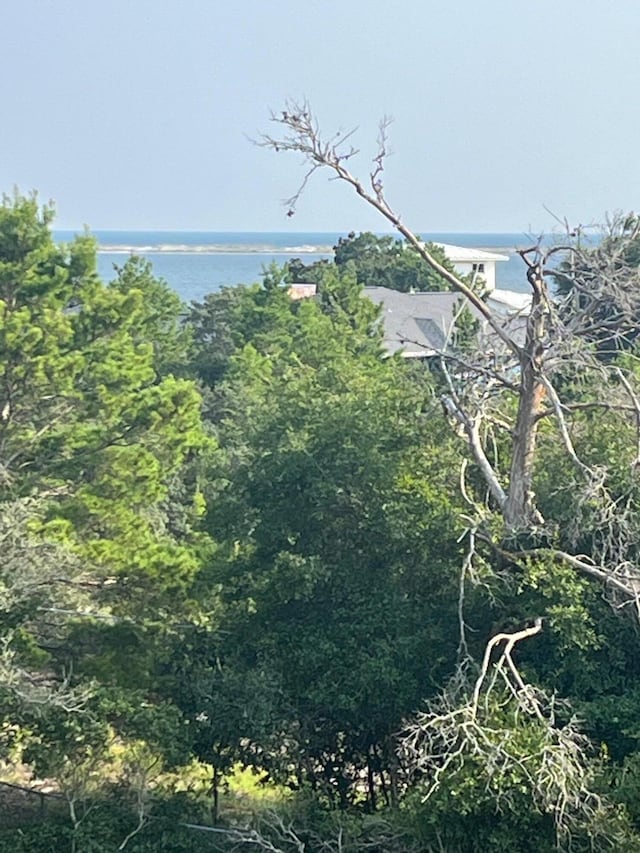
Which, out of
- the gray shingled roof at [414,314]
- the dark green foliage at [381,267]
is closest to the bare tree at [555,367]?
the gray shingled roof at [414,314]

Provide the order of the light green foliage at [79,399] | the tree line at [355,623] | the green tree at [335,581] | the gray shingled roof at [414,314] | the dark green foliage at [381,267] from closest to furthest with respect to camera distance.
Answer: the tree line at [355,623] < the green tree at [335,581] < the light green foliage at [79,399] < the gray shingled roof at [414,314] < the dark green foliage at [381,267]

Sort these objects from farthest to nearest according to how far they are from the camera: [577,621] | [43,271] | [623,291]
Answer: [43,271], [623,291], [577,621]

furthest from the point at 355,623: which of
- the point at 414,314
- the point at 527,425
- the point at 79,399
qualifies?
the point at 414,314

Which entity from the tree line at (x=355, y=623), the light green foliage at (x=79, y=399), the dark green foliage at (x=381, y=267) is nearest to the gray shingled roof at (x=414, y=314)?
the dark green foliage at (x=381, y=267)

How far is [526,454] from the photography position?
9.41 metres

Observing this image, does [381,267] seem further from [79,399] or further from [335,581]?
[335,581]

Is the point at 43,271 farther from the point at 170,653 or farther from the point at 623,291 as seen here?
the point at 623,291

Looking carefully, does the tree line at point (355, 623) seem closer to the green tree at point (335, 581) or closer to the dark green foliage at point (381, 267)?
the green tree at point (335, 581)

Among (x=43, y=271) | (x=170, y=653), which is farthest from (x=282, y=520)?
(x=43, y=271)

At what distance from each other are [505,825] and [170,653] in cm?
430

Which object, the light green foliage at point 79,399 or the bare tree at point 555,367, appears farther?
the light green foliage at point 79,399

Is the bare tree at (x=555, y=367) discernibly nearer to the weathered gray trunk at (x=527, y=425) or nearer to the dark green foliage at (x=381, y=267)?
the weathered gray trunk at (x=527, y=425)

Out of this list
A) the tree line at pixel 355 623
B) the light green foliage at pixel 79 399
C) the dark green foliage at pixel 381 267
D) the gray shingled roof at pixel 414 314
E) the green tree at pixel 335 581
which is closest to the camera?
the tree line at pixel 355 623

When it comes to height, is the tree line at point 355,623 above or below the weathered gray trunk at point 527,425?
below
